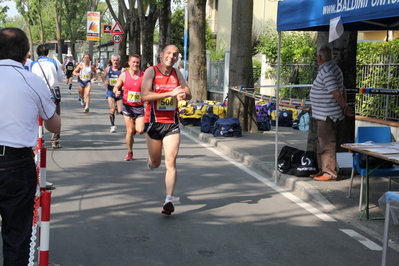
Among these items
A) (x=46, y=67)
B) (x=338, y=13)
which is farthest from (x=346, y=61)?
(x=46, y=67)

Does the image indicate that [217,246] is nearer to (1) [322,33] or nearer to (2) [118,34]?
(1) [322,33]

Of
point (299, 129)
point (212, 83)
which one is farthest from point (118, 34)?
point (299, 129)

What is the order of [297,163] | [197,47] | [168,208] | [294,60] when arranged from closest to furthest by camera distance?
1. [168,208]
2. [297,163]
3. [197,47]
4. [294,60]

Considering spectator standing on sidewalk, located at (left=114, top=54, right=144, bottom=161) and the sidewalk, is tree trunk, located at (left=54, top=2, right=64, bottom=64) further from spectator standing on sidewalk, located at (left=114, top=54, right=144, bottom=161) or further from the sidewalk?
spectator standing on sidewalk, located at (left=114, top=54, right=144, bottom=161)

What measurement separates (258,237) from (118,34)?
2849 cm

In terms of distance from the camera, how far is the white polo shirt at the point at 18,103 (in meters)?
3.50

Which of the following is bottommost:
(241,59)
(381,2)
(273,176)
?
(273,176)

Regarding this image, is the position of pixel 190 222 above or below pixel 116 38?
below

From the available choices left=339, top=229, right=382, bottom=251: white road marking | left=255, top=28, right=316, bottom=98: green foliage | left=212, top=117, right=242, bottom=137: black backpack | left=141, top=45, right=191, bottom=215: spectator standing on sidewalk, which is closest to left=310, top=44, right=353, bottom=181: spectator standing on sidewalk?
left=339, top=229, right=382, bottom=251: white road marking

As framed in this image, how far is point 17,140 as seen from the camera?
11.6 feet

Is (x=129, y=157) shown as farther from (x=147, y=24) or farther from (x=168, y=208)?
(x=147, y=24)

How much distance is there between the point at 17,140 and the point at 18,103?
0.81 feet

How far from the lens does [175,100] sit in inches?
263

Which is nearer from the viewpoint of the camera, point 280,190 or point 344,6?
point 344,6
